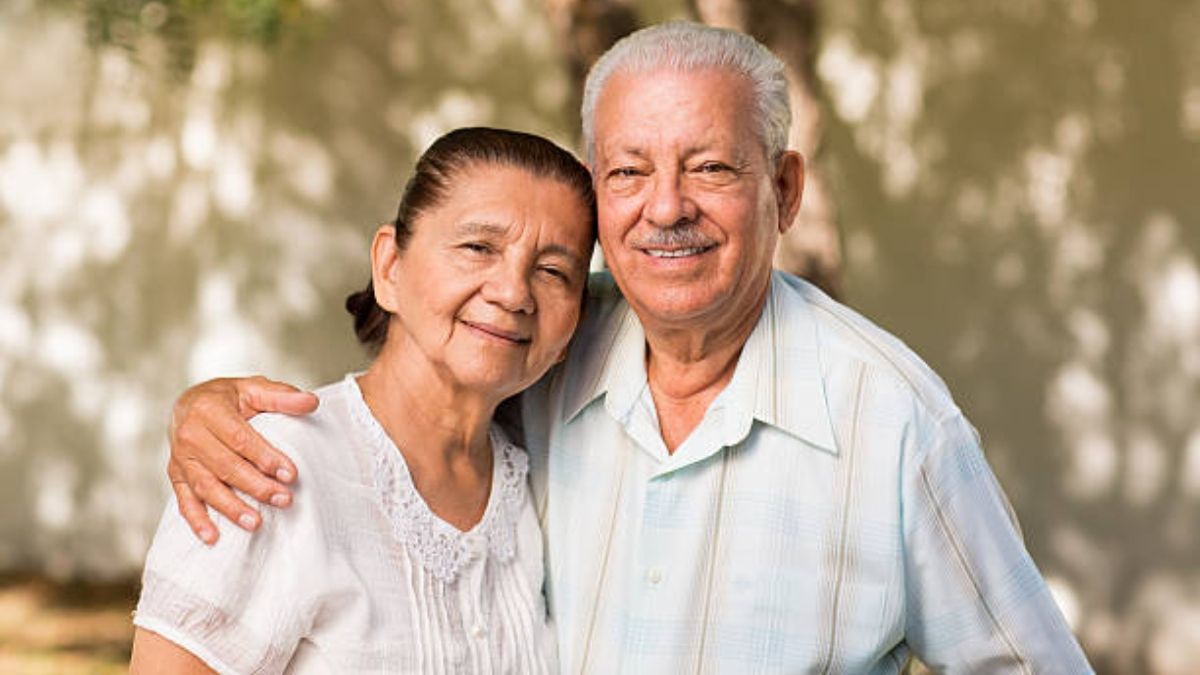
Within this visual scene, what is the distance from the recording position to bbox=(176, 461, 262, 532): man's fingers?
2248 mm

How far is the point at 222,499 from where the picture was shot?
2.27 m

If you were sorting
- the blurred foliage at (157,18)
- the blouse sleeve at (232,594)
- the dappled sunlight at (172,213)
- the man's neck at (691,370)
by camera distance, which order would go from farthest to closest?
1. the dappled sunlight at (172,213)
2. the blurred foliage at (157,18)
3. the man's neck at (691,370)
4. the blouse sleeve at (232,594)

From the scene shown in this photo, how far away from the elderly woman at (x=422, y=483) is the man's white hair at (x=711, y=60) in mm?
188

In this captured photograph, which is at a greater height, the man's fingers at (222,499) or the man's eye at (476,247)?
the man's eye at (476,247)

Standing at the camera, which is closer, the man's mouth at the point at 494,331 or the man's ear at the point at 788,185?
the man's mouth at the point at 494,331

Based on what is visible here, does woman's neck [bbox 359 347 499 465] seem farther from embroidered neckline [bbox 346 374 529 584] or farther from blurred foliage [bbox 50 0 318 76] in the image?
blurred foliage [bbox 50 0 318 76]

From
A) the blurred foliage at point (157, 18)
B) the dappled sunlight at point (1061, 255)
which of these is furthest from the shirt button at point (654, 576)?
the dappled sunlight at point (1061, 255)

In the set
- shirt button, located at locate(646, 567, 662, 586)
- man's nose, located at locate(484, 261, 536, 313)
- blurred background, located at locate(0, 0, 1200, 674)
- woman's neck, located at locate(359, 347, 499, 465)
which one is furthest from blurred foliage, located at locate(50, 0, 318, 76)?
shirt button, located at locate(646, 567, 662, 586)

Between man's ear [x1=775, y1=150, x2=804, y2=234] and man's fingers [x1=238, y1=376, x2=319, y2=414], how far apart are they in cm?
87

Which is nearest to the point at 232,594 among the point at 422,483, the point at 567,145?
the point at 422,483

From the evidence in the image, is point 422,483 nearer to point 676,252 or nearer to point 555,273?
point 555,273

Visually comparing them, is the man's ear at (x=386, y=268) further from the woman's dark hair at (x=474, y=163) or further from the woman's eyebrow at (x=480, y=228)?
the woman's eyebrow at (x=480, y=228)

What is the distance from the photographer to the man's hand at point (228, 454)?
7.45 ft

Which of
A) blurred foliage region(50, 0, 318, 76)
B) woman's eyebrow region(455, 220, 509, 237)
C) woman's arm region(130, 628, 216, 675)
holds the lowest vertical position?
woman's arm region(130, 628, 216, 675)
